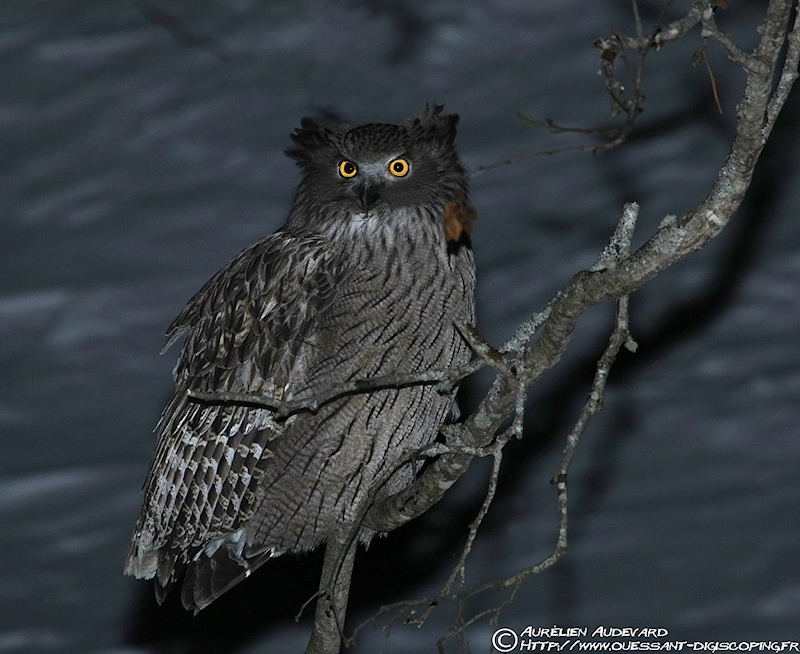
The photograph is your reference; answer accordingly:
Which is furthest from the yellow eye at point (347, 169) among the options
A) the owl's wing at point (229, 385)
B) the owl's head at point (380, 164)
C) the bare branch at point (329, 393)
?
the bare branch at point (329, 393)

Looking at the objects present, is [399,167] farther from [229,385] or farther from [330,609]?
[330,609]

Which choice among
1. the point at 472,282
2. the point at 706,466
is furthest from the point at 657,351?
the point at 472,282

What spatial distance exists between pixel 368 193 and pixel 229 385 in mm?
694

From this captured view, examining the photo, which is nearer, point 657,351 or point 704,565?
point 657,351

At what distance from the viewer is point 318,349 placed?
332 centimetres

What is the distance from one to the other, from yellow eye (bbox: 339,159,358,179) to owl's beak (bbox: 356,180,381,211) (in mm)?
61

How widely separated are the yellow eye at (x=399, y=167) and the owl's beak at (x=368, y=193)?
64mm

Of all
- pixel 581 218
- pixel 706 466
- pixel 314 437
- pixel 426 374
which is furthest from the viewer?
pixel 706 466

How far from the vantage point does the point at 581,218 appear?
475 cm

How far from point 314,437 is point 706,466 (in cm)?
241

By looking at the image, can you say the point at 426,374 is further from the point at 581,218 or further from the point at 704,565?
the point at 704,565

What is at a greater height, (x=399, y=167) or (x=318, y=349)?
(x=399, y=167)

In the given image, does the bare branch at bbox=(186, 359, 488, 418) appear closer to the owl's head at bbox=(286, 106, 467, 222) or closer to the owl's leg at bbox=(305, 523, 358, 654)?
the owl's head at bbox=(286, 106, 467, 222)

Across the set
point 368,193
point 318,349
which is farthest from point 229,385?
point 368,193
